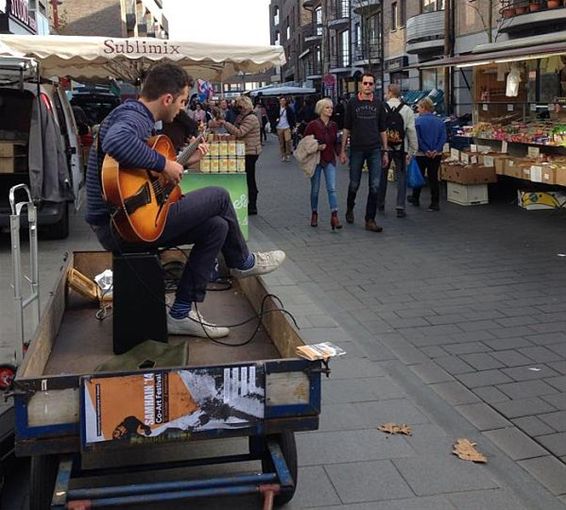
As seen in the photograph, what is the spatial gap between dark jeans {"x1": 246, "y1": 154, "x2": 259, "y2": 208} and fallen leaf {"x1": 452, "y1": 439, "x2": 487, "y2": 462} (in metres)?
7.77

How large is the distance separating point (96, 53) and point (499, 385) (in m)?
6.59

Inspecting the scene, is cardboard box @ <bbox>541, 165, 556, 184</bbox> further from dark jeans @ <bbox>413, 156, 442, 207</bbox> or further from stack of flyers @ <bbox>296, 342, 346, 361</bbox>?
stack of flyers @ <bbox>296, 342, 346, 361</bbox>

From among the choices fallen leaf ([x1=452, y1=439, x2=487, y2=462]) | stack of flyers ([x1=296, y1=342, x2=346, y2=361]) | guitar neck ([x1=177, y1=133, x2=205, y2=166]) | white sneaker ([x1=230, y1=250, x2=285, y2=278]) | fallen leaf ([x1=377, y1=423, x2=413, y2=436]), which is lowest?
fallen leaf ([x1=452, y1=439, x2=487, y2=462])

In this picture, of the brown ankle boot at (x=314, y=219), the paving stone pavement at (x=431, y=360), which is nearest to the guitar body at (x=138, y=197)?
the paving stone pavement at (x=431, y=360)

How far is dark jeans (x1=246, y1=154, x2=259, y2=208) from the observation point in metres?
11.6

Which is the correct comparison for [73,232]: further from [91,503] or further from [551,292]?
[91,503]

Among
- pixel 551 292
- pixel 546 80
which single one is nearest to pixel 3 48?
pixel 551 292

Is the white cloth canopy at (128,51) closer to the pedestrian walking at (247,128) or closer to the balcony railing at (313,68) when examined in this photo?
the pedestrian walking at (247,128)

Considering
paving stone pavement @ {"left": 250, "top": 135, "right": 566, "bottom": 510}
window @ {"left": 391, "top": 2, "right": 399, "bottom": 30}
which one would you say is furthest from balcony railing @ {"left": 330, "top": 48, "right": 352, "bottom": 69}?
paving stone pavement @ {"left": 250, "top": 135, "right": 566, "bottom": 510}

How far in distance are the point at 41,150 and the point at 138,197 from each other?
628cm

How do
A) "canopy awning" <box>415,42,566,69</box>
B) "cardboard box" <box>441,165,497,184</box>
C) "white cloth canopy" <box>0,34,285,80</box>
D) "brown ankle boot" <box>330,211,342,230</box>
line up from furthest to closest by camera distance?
1. "cardboard box" <box>441,165,497,184</box>
2. "canopy awning" <box>415,42,566,69</box>
3. "brown ankle boot" <box>330,211,342,230</box>
4. "white cloth canopy" <box>0,34,285,80</box>

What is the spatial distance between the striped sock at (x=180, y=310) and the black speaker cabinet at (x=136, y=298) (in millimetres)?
260

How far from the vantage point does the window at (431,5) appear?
87.8 feet

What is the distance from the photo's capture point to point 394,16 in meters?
32.9
